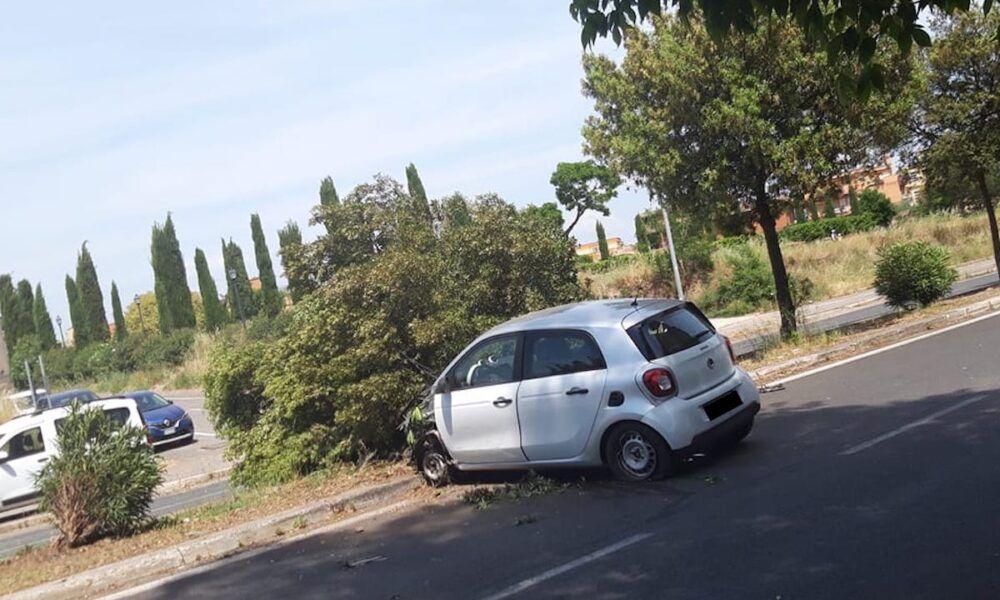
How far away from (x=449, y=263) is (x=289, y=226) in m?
35.0

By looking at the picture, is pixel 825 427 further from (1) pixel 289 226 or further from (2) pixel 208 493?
(1) pixel 289 226

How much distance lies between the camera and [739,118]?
1389 centimetres

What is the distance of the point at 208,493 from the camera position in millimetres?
14328

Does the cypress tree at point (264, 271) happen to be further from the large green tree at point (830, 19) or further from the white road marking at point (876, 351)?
the large green tree at point (830, 19)

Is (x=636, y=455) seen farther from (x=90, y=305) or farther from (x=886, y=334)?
(x=90, y=305)

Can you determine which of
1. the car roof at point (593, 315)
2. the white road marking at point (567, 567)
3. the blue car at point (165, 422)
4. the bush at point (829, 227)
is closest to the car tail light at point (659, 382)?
the car roof at point (593, 315)

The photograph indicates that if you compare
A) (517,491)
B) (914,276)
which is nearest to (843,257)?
(914,276)

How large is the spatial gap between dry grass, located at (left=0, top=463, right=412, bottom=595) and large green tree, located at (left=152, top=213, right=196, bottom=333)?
194 ft

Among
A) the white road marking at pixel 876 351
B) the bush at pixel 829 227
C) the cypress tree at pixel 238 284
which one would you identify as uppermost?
the cypress tree at pixel 238 284

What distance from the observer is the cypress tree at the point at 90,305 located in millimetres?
70500

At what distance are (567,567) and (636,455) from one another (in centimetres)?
200

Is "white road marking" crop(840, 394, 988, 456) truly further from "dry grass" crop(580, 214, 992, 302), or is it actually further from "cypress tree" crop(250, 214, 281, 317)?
"cypress tree" crop(250, 214, 281, 317)

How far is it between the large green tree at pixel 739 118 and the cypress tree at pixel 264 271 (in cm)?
5134

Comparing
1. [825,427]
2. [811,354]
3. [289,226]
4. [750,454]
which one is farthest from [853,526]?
[289,226]
